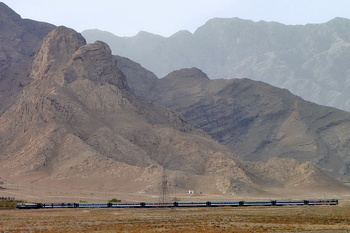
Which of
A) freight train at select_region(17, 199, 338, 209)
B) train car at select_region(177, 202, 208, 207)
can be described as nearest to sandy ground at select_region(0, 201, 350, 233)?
freight train at select_region(17, 199, 338, 209)

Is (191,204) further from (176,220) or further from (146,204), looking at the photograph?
(176,220)

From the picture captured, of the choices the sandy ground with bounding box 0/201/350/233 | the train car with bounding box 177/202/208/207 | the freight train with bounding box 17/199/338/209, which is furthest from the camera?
the train car with bounding box 177/202/208/207

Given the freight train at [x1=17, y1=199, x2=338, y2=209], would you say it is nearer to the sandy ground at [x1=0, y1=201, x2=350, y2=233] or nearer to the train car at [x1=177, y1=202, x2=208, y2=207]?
the train car at [x1=177, y1=202, x2=208, y2=207]

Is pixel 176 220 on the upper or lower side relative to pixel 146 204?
lower

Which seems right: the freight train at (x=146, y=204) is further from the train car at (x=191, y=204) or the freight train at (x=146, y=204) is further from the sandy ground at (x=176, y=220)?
the sandy ground at (x=176, y=220)

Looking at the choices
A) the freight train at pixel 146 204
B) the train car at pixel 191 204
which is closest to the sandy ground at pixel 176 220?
the freight train at pixel 146 204

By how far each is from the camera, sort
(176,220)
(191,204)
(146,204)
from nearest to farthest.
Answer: (176,220), (146,204), (191,204)

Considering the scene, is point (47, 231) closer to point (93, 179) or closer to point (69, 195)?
point (69, 195)

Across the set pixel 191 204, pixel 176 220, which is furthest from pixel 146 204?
pixel 176 220

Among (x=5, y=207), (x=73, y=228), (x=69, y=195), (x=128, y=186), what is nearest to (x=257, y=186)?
(x=128, y=186)

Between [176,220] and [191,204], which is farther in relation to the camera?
[191,204]

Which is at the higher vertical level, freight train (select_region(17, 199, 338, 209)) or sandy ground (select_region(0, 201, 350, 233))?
freight train (select_region(17, 199, 338, 209))
